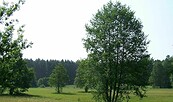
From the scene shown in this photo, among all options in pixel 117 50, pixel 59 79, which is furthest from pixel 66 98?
pixel 59 79

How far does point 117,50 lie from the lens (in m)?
34.4

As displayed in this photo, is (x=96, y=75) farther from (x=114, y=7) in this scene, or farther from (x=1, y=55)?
(x=1, y=55)

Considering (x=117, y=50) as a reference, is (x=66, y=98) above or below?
below

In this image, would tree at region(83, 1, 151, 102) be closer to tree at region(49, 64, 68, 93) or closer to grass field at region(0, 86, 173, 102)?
grass field at region(0, 86, 173, 102)

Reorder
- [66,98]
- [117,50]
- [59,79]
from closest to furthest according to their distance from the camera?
[117,50]
[66,98]
[59,79]

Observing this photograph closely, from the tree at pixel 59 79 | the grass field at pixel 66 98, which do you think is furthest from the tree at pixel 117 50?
the tree at pixel 59 79

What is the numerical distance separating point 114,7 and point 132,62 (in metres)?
6.40

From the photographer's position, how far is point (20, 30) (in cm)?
1463

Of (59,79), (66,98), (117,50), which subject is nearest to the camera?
(117,50)

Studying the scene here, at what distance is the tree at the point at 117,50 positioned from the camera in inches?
1348

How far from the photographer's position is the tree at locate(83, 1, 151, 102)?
34250 mm

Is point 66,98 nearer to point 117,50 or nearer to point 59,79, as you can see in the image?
point 117,50

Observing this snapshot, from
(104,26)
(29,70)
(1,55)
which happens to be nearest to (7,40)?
(1,55)

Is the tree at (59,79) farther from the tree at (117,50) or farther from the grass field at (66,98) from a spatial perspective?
the tree at (117,50)
